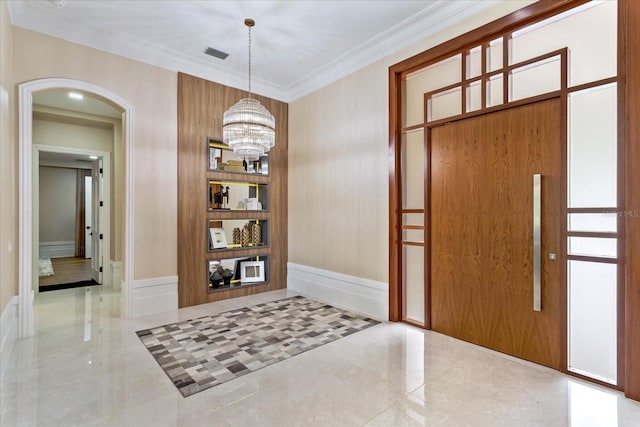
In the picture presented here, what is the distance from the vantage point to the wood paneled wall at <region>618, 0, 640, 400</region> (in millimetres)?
2170

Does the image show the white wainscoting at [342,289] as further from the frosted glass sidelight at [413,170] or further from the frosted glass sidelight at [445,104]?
→ the frosted glass sidelight at [445,104]

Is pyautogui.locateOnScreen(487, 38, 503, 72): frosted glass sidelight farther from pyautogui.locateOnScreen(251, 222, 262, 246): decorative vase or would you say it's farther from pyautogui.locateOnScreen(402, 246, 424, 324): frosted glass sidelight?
pyautogui.locateOnScreen(251, 222, 262, 246): decorative vase

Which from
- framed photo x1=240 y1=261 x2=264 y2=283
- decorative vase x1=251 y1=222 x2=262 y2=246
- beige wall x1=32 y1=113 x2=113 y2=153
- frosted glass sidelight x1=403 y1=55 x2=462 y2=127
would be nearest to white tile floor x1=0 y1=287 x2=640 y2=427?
framed photo x1=240 y1=261 x2=264 y2=283

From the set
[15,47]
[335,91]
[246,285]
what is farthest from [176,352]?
[335,91]

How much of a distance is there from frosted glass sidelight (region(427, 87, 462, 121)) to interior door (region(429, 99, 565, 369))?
153 mm

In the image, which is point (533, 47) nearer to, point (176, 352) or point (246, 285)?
point (176, 352)

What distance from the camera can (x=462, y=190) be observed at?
128 inches

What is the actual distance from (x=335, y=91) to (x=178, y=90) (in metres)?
2.20

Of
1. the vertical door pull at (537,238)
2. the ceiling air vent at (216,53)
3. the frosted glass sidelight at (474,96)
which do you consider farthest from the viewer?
the ceiling air vent at (216,53)

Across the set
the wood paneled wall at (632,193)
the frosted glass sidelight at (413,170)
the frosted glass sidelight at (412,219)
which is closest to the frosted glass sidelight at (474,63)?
the frosted glass sidelight at (413,170)

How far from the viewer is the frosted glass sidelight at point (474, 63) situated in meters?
3.13

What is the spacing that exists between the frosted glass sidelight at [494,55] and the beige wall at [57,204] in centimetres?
1221

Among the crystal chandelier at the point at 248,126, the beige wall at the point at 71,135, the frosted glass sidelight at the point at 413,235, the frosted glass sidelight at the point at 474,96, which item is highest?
the beige wall at the point at 71,135

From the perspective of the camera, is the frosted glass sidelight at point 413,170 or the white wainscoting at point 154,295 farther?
the white wainscoting at point 154,295
